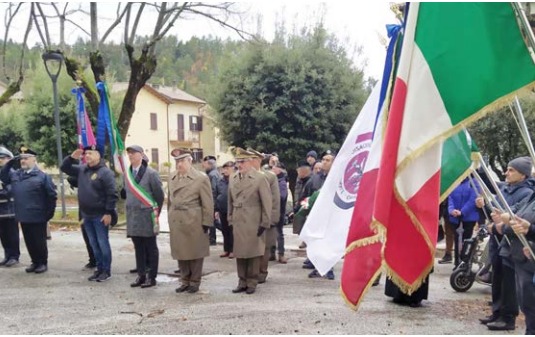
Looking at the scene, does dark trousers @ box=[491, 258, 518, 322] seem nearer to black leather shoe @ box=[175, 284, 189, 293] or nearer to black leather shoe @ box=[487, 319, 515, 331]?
black leather shoe @ box=[487, 319, 515, 331]

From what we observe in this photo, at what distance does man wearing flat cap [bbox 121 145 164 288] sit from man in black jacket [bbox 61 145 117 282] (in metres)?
0.33

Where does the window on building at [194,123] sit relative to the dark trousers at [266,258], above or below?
above

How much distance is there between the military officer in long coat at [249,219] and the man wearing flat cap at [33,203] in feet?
10.2

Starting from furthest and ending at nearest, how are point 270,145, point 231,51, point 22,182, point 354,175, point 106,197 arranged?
1. point 231,51
2. point 270,145
3. point 22,182
4. point 106,197
5. point 354,175

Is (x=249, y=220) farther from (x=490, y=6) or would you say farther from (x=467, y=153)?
(x=490, y=6)

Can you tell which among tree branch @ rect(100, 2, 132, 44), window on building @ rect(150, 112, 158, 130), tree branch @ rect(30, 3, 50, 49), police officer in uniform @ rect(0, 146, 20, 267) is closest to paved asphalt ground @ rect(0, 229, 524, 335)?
police officer in uniform @ rect(0, 146, 20, 267)

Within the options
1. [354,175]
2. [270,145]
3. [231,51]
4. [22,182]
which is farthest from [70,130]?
[354,175]

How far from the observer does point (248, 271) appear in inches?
272

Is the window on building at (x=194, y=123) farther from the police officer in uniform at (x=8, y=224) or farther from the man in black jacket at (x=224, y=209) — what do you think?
the police officer in uniform at (x=8, y=224)

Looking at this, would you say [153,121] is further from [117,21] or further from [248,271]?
[248,271]

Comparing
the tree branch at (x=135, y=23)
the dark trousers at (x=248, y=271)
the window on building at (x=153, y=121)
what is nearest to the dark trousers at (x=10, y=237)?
the dark trousers at (x=248, y=271)

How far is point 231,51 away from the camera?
1947cm

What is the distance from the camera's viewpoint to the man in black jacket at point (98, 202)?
747cm

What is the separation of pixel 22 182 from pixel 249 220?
3.71 meters
